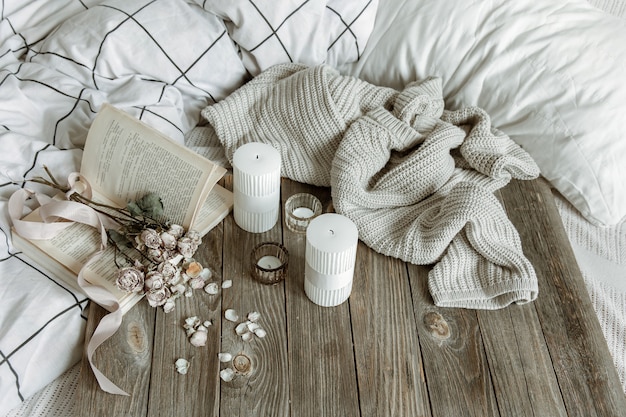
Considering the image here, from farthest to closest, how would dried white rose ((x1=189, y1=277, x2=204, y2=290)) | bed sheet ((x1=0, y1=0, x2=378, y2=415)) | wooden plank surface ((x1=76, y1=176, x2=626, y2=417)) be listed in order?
1. bed sheet ((x1=0, y1=0, x2=378, y2=415))
2. dried white rose ((x1=189, y1=277, x2=204, y2=290))
3. wooden plank surface ((x1=76, y1=176, x2=626, y2=417))

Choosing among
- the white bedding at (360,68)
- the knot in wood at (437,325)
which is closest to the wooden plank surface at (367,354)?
the knot in wood at (437,325)

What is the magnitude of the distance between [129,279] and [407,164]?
44 centimetres

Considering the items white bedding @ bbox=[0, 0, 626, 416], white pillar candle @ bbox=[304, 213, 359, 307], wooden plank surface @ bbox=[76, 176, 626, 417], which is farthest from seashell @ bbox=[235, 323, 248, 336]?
white bedding @ bbox=[0, 0, 626, 416]

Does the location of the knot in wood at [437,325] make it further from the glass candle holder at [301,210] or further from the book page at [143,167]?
the book page at [143,167]

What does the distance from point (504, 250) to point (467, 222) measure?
0.22 feet

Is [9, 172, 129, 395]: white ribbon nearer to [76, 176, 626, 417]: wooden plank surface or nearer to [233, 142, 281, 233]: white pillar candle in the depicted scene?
[76, 176, 626, 417]: wooden plank surface

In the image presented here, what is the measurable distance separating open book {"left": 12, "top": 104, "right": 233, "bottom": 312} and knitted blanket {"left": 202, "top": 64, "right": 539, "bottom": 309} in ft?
0.52

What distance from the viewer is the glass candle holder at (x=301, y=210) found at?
3.08ft

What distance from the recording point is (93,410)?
2.43 feet

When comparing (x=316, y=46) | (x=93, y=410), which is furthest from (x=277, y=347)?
(x=316, y=46)

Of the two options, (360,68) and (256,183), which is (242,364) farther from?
(360,68)

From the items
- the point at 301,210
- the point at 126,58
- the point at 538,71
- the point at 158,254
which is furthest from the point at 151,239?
the point at 538,71

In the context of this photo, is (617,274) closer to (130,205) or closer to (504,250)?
(504,250)

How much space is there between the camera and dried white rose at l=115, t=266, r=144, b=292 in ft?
2.60
